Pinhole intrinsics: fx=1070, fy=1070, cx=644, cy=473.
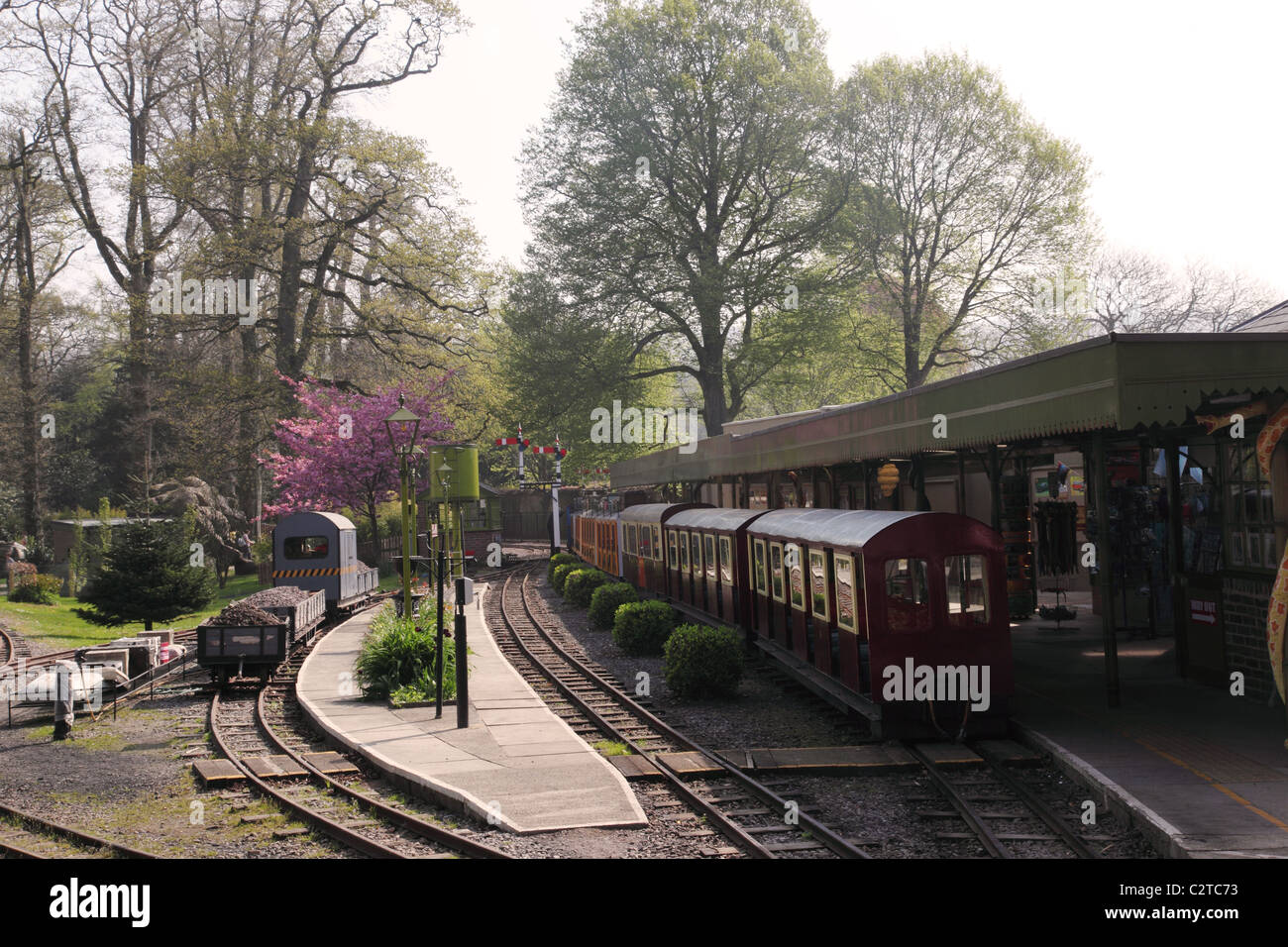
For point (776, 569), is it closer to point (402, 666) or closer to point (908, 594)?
point (908, 594)

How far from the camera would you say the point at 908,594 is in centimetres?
1198

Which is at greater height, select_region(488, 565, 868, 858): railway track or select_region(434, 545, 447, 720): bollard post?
select_region(434, 545, 447, 720): bollard post

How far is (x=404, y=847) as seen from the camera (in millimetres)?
9109

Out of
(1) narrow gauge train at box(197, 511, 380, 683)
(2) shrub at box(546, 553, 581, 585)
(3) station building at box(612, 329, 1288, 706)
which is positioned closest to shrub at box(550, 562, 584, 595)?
(2) shrub at box(546, 553, 581, 585)

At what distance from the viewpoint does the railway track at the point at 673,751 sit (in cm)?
885

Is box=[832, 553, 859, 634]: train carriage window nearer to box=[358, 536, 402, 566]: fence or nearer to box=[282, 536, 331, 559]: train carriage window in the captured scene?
box=[282, 536, 331, 559]: train carriage window

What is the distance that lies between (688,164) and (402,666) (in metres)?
24.0

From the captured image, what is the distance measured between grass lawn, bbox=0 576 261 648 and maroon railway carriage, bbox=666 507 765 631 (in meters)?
12.7

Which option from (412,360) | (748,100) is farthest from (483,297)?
(748,100)

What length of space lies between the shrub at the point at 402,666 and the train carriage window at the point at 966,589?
7824 millimetres

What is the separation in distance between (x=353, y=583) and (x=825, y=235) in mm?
18762

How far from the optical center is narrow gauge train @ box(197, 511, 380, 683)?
59.3 ft

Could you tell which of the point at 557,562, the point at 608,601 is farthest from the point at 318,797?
the point at 557,562

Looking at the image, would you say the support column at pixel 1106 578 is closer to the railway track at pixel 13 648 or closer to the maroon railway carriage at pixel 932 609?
the maroon railway carriage at pixel 932 609
